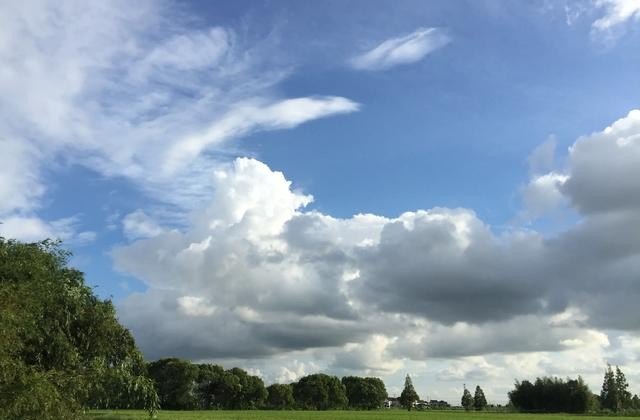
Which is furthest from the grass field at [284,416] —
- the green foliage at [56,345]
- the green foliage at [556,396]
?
the green foliage at [556,396]

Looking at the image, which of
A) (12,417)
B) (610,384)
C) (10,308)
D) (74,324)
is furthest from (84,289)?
(610,384)

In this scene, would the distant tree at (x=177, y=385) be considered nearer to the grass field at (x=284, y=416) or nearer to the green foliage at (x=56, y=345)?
the grass field at (x=284, y=416)

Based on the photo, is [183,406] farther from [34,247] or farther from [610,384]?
[34,247]

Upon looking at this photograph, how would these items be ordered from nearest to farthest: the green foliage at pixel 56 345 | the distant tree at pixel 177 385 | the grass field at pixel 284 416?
the green foliage at pixel 56 345 → the grass field at pixel 284 416 → the distant tree at pixel 177 385

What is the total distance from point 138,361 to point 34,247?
13.7 metres

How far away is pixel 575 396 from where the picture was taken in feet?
588

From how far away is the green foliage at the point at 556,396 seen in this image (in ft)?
585

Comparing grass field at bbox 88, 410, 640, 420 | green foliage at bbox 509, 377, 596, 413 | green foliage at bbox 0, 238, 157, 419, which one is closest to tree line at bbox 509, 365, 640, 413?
green foliage at bbox 509, 377, 596, 413

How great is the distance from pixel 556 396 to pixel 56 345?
577 feet

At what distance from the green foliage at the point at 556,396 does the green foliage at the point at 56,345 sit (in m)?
163

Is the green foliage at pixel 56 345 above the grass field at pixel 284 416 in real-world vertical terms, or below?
above

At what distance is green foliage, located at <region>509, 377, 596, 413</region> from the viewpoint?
7023 inches

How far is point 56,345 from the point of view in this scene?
38.4 m

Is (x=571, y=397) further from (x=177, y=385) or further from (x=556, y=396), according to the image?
(x=177, y=385)
